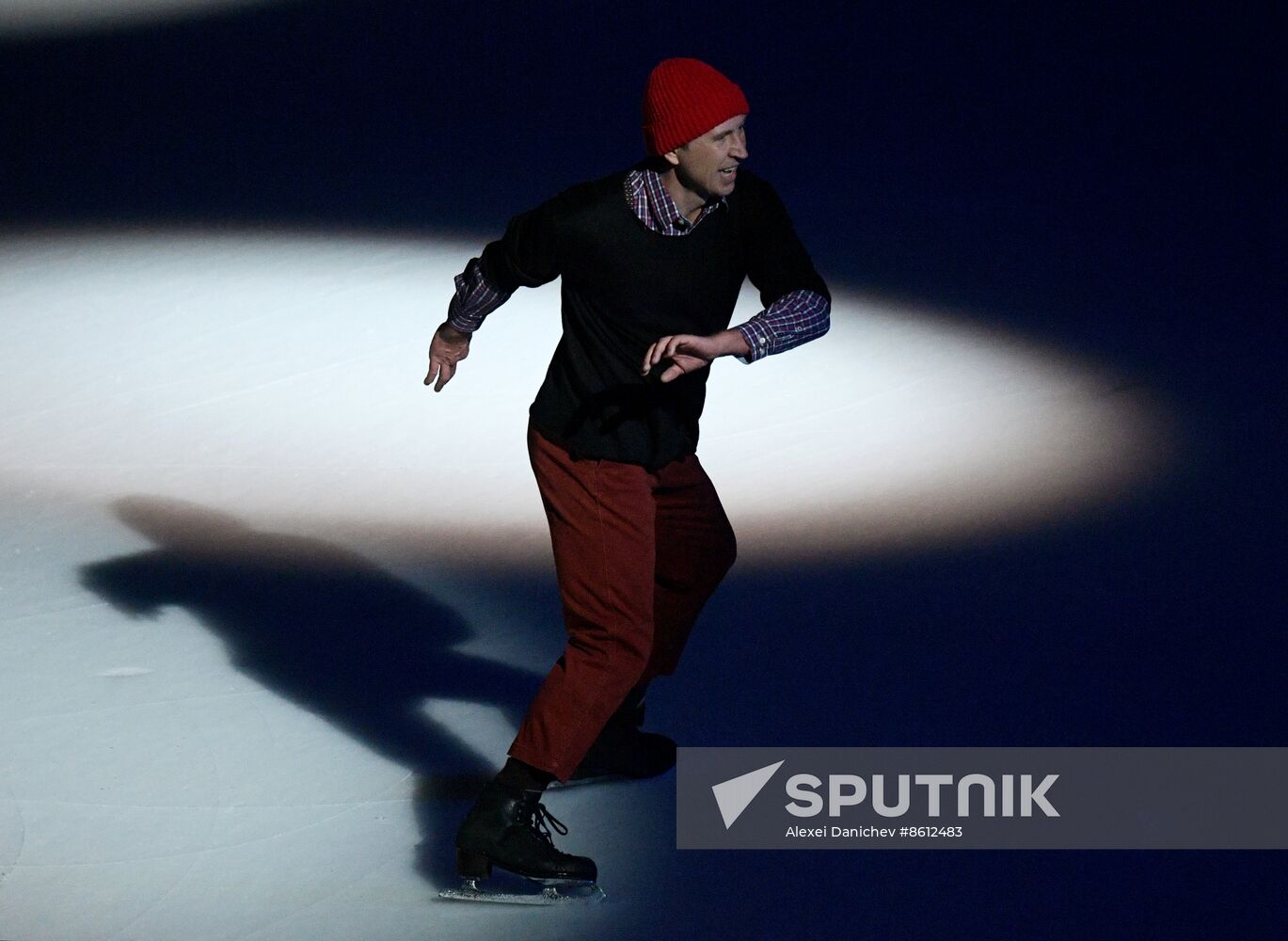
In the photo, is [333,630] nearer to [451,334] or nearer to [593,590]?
[451,334]

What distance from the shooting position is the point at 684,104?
3.40 metres

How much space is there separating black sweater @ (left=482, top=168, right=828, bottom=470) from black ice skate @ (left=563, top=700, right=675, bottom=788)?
686 mm

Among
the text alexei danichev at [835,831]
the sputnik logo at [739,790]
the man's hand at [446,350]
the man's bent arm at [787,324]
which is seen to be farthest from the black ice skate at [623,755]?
the man's bent arm at [787,324]

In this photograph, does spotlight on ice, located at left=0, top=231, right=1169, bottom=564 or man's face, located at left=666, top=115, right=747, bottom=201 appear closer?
man's face, located at left=666, top=115, right=747, bottom=201

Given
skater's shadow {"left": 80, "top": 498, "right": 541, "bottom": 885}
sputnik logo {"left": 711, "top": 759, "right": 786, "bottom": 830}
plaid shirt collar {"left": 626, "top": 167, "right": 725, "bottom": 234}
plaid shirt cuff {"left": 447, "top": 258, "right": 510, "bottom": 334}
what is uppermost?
plaid shirt collar {"left": 626, "top": 167, "right": 725, "bottom": 234}

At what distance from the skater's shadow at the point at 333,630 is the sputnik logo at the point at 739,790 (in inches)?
21.8

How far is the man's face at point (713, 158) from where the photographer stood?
342cm

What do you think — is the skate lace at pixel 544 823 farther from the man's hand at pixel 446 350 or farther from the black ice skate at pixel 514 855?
the man's hand at pixel 446 350

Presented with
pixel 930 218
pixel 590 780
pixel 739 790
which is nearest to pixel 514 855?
pixel 590 780

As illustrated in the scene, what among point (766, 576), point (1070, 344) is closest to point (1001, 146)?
point (1070, 344)

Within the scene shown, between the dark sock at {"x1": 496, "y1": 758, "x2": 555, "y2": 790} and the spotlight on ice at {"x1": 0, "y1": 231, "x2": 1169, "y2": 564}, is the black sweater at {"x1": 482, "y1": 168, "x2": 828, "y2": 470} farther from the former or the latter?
the spotlight on ice at {"x1": 0, "y1": 231, "x2": 1169, "y2": 564}

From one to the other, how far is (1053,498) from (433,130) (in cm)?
593

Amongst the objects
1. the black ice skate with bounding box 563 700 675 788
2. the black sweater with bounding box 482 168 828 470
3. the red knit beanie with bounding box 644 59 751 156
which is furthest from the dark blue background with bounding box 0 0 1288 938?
the red knit beanie with bounding box 644 59 751 156

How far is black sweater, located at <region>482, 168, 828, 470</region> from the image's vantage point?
354cm
